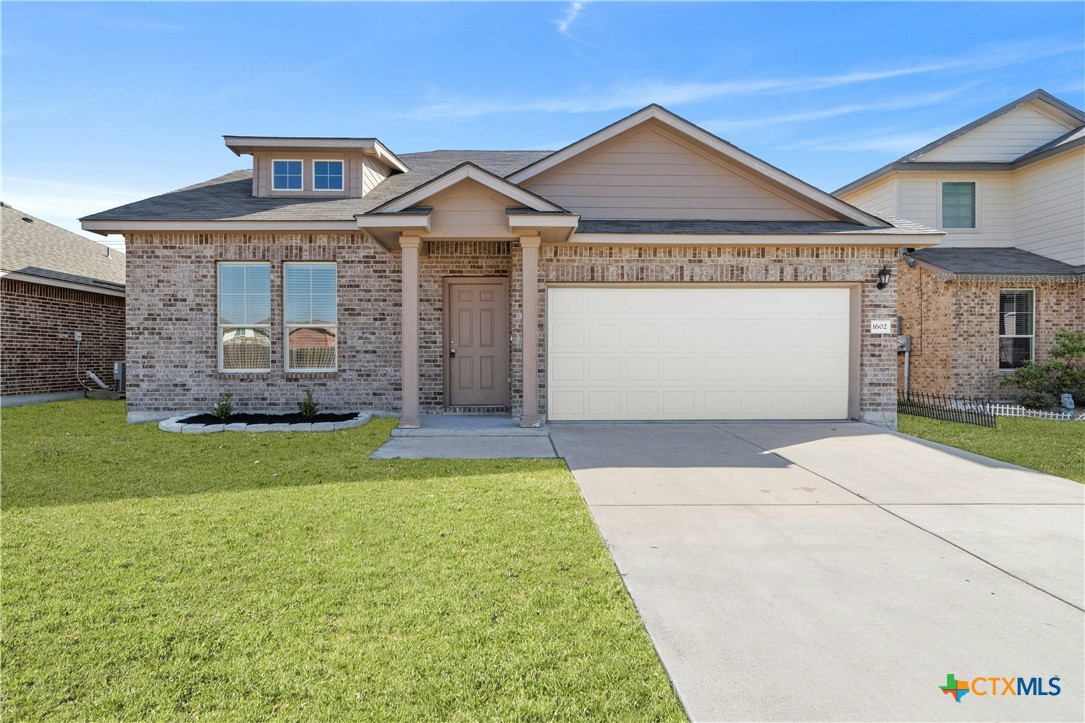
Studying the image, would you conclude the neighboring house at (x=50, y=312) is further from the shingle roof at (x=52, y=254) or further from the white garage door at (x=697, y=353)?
the white garage door at (x=697, y=353)

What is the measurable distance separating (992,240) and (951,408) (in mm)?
5951

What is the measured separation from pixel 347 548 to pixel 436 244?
7.08 meters

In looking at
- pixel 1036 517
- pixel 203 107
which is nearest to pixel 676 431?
pixel 1036 517

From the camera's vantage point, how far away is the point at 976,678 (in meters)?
2.49

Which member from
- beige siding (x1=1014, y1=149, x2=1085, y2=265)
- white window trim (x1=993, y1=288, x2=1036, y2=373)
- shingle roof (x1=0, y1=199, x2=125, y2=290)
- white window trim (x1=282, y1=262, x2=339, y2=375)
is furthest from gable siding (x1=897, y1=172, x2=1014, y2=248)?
shingle roof (x1=0, y1=199, x2=125, y2=290)

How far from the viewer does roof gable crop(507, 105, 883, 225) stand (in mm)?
9859

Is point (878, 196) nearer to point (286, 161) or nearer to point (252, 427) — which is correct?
point (286, 161)

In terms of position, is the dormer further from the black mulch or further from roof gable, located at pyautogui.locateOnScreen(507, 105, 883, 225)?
the black mulch

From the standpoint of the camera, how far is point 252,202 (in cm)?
1076

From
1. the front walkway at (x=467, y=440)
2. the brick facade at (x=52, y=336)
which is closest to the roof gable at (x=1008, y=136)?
the front walkway at (x=467, y=440)

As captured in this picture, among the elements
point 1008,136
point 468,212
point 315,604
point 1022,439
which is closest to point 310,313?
point 468,212

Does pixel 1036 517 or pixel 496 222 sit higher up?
pixel 496 222

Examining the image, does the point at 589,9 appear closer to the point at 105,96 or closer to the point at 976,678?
the point at 105,96

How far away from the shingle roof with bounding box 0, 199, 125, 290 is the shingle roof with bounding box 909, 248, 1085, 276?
804 inches
